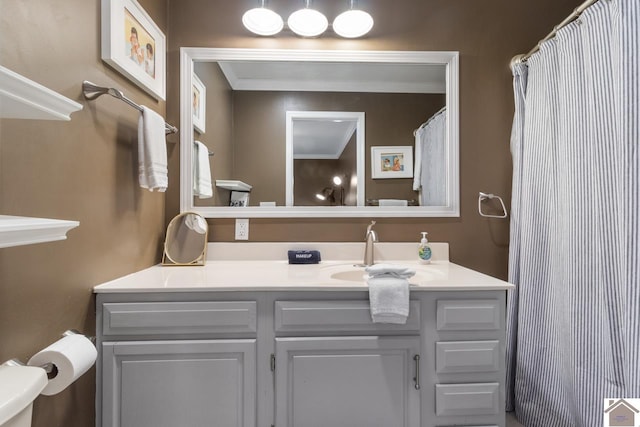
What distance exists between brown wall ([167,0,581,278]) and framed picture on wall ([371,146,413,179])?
0.26 metres

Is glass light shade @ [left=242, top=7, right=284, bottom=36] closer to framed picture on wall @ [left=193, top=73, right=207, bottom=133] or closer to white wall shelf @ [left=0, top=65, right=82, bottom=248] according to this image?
framed picture on wall @ [left=193, top=73, right=207, bottom=133]

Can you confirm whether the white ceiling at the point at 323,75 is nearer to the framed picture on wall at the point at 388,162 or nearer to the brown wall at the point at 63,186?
the framed picture on wall at the point at 388,162

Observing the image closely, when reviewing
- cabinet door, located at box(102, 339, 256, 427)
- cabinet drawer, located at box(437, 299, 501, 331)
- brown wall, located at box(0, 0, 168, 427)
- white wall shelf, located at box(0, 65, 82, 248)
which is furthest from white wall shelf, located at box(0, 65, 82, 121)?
cabinet drawer, located at box(437, 299, 501, 331)

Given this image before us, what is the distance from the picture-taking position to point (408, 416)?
3.79 ft

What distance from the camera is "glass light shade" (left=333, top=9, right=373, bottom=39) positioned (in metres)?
1.65

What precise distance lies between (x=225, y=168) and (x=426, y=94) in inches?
48.4

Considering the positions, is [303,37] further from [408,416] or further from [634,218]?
[408,416]

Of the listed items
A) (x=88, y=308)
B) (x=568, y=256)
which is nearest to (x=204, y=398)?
(x=88, y=308)

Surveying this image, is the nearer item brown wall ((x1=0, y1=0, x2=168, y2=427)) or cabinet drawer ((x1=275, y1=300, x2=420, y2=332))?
brown wall ((x1=0, y1=0, x2=168, y2=427))

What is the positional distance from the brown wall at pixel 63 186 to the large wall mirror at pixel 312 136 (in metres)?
0.47

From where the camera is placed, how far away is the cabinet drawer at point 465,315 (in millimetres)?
1167

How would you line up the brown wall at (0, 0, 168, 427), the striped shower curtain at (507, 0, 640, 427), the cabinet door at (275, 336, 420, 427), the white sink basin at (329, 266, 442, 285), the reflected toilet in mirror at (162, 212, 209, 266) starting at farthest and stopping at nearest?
1. the reflected toilet in mirror at (162, 212, 209, 266)
2. the white sink basin at (329, 266, 442, 285)
3. the cabinet door at (275, 336, 420, 427)
4. the striped shower curtain at (507, 0, 640, 427)
5. the brown wall at (0, 0, 168, 427)

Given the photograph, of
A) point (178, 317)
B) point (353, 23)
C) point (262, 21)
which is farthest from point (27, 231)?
point (353, 23)

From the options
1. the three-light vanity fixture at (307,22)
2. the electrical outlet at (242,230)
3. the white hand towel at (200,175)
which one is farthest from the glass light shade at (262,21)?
the electrical outlet at (242,230)
